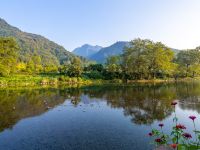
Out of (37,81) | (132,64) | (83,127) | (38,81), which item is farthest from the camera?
(132,64)

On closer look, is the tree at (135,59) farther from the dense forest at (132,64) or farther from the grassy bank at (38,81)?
the grassy bank at (38,81)

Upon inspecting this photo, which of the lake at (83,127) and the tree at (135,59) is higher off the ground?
the tree at (135,59)

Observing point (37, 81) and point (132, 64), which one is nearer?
point (37, 81)

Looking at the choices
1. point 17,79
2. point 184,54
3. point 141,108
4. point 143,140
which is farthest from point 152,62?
point 143,140

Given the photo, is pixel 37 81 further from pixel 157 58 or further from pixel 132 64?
pixel 157 58

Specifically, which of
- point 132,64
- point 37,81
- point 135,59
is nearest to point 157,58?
point 135,59

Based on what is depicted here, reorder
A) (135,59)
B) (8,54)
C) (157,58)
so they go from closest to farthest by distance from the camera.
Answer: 1. (8,54)
2. (135,59)
3. (157,58)

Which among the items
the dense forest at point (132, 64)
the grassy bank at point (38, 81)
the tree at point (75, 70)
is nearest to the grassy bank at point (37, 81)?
the grassy bank at point (38, 81)

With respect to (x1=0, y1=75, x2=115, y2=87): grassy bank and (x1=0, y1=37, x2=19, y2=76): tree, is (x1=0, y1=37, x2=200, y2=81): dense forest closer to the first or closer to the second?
(x1=0, y1=37, x2=19, y2=76): tree

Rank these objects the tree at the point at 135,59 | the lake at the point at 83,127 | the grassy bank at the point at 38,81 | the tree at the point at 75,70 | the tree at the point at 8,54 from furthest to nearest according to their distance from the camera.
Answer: the tree at the point at 75,70 → the tree at the point at 135,59 → the tree at the point at 8,54 → the grassy bank at the point at 38,81 → the lake at the point at 83,127

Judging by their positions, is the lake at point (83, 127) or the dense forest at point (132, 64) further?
the dense forest at point (132, 64)

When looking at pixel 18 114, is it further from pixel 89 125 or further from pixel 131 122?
pixel 131 122

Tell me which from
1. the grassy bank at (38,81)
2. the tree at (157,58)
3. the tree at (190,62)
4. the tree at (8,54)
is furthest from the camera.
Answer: the tree at (190,62)

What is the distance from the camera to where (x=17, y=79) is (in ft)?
260
